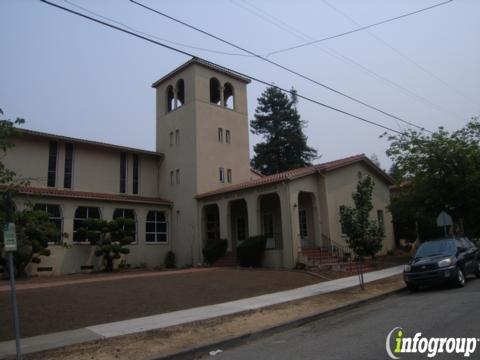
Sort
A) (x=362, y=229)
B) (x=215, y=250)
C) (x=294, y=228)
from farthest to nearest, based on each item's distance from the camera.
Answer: (x=215, y=250)
(x=294, y=228)
(x=362, y=229)

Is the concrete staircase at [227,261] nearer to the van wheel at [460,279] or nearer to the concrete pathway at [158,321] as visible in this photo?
the concrete pathway at [158,321]

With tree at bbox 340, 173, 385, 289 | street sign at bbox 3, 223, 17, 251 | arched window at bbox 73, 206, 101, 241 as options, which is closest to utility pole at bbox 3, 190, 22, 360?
street sign at bbox 3, 223, 17, 251

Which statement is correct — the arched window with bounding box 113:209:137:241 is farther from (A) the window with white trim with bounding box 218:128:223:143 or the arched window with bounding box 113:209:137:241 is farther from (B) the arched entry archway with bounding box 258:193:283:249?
(B) the arched entry archway with bounding box 258:193:283:249

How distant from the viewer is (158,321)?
1030 cm

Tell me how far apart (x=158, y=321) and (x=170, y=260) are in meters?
17.9

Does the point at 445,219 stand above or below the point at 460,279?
above

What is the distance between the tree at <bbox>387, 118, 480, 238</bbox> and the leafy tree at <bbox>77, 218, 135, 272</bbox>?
15873mm

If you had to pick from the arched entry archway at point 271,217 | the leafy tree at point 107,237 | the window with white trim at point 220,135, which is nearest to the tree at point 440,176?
the arched entry archway at point 271,217

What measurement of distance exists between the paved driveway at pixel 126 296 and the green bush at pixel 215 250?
6158 millimetres

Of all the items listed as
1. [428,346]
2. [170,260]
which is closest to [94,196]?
[170,260]

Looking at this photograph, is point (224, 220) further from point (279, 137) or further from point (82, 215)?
point (279, 137)

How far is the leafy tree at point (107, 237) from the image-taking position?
2312cm

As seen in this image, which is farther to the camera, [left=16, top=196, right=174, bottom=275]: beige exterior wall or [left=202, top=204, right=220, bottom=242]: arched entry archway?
[left=202, top=204, right=220, bottom=242]: arched entry archway

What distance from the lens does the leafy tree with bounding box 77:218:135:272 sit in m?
23.1
